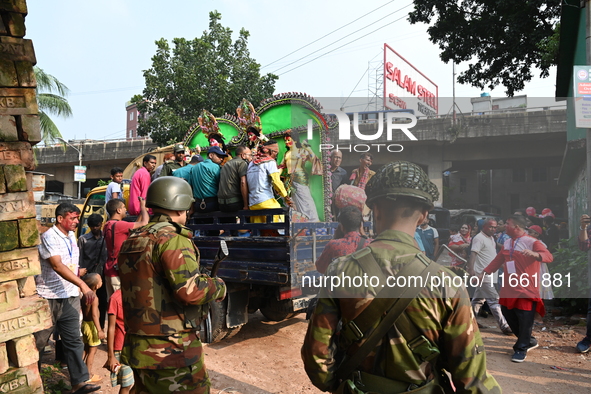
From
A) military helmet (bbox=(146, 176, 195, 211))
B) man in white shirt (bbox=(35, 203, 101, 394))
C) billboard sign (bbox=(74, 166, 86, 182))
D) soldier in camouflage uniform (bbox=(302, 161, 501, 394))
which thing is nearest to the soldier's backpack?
soldier in camouflage uniform (bbox=(302, 161, 501, 394))

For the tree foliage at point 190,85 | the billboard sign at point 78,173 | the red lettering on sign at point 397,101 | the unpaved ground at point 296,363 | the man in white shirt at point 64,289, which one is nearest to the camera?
the red lettering on sign at point 397,101

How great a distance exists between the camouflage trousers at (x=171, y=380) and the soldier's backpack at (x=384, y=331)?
1.22 meters

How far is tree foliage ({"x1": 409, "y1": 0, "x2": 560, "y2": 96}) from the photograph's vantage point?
7.16 metres

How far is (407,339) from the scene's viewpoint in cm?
159

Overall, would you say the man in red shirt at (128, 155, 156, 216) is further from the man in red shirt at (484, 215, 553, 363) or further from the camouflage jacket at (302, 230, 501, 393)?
the camouflage jacket at (302, 230, 501, 393)

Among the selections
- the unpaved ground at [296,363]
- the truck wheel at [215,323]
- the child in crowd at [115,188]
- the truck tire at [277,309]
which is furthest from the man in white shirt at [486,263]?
the child in crowd at [115,188]

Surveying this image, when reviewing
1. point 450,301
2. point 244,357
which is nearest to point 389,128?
point 450,301

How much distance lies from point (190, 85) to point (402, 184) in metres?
15.7

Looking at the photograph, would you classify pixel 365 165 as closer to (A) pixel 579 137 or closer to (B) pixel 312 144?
(B) pixel 312 144

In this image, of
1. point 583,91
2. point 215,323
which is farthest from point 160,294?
point 583,91

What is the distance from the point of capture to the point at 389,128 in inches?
83.6

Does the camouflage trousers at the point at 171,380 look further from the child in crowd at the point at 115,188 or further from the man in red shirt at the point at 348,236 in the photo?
the child in crowd at the point at 115,188

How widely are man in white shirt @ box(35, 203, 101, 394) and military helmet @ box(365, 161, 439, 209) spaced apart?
3.17 metres

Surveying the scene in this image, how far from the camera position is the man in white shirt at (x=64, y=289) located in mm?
3938
